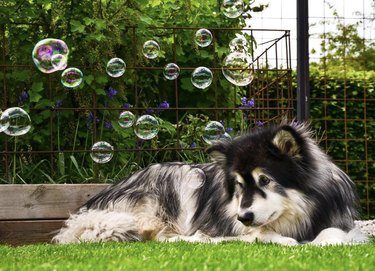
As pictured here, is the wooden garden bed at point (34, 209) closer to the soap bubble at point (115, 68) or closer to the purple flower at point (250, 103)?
the soap bubble at point (115, 68)

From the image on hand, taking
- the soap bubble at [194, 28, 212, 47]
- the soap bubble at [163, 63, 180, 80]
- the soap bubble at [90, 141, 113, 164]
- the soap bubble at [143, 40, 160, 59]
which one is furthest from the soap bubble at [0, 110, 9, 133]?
the soap bubble at [194, 28, 212, 47]

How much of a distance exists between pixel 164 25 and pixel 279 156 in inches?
111

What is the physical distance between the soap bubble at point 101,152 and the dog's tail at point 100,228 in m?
0.68

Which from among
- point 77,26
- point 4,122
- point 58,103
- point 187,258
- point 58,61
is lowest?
point 187,258

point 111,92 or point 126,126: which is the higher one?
point 111,92

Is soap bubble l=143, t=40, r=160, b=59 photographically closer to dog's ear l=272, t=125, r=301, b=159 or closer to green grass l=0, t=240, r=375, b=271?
dog's ear l=272, t=125, r=301, b=159

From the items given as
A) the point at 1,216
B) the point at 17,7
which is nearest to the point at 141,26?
the point at 17,7

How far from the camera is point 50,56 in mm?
5602

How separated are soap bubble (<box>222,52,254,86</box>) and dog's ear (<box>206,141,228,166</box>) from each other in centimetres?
116

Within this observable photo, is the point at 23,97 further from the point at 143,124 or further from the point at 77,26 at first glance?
the point at 143,124

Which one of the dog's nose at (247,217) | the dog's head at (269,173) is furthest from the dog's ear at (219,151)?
the dog's nose at (247,217)

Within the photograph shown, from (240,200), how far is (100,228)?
1.10m

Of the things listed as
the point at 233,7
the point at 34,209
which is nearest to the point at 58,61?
the point at 34,209

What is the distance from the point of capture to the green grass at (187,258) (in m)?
3.00
